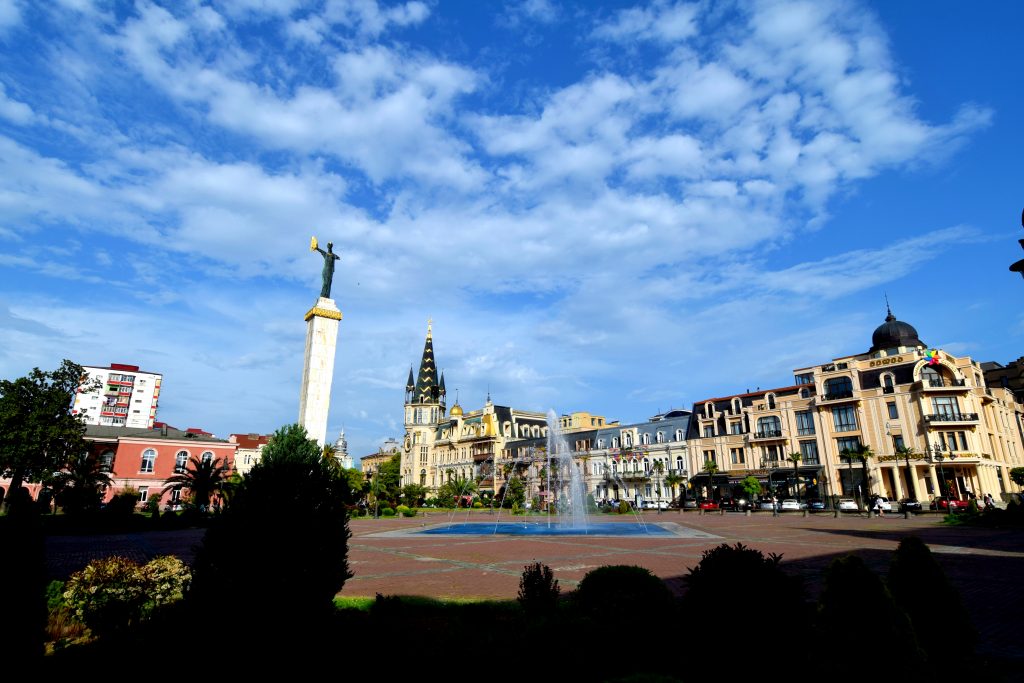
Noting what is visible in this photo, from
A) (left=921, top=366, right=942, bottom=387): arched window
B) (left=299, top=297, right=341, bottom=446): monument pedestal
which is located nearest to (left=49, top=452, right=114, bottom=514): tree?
(left=299, top=297, right=341, bottom=446): monument pedestal

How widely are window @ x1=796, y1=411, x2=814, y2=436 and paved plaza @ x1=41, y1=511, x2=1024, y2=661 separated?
90.1 feet

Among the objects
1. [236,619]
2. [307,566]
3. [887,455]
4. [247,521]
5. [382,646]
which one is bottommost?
[382,646]

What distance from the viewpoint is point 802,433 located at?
56031 millimetres

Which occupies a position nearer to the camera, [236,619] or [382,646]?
[236,619]

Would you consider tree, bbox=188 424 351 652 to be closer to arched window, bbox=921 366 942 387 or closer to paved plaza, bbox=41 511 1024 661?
paved plaza, bbox=41 511 1024 661

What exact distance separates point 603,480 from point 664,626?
223 ft

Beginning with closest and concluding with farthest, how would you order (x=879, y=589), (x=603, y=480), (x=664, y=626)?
(x=879, y=589) → (x=664, y=626) → (x=603, y=480)

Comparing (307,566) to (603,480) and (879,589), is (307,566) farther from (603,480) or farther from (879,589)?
(603,480)

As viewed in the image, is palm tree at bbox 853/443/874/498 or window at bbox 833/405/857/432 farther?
window at bbox 833/405/857/432

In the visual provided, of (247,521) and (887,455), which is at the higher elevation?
(887,455)

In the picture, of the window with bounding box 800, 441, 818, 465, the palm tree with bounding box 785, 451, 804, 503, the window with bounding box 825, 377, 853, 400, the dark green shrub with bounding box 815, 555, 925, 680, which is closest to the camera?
the dark green shrub with bounding box 815, 555, 925, 680

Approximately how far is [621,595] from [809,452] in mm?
55691

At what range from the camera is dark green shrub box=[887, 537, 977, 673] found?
5.79 metres

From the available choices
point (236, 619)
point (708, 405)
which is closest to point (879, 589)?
point (236, 619)
